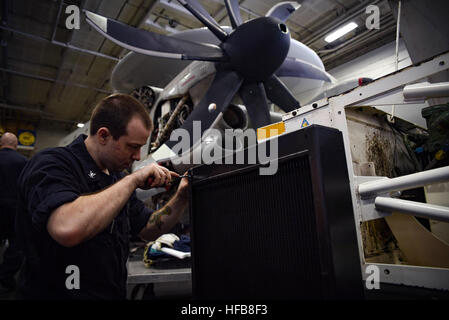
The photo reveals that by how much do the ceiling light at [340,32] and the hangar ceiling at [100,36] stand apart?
0.10m

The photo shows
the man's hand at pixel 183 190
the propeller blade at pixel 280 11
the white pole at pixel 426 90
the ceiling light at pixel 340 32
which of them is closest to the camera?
the white pole at pixel 426 90

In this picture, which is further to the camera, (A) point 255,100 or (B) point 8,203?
(A) point 255,100

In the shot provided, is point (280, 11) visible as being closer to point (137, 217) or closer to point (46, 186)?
point (137, 217)

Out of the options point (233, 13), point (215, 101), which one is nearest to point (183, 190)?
point (215, 101)

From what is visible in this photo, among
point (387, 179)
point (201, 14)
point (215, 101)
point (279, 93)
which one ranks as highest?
point (201, 14)

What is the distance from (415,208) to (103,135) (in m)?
1.28

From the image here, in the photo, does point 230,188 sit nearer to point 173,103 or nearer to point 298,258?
point 298,258

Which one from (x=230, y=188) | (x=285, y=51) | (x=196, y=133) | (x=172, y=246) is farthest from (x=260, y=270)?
(x=285, y=51)

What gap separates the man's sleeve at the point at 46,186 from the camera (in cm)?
88

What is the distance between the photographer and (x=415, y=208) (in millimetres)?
864

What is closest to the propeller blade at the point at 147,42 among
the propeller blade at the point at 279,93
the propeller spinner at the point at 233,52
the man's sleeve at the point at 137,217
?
the propeller spinner at the point at 233,52

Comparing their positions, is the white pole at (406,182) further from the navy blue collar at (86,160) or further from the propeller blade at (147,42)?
the propeller blade at (147,42)

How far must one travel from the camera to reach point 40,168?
3.18 feet

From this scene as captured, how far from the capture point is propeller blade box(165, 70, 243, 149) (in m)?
2.72
